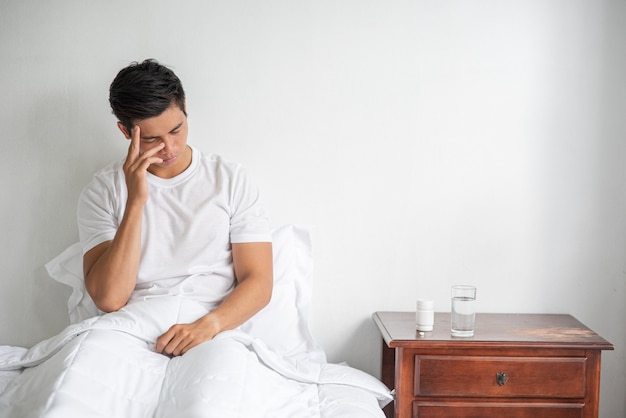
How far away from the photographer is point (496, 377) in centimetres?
199

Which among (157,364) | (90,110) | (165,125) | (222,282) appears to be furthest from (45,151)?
(157,364)

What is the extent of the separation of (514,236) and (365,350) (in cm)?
67

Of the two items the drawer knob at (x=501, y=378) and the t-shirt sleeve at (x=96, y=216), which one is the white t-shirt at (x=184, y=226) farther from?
the drawer knob at (x=501, y=378)

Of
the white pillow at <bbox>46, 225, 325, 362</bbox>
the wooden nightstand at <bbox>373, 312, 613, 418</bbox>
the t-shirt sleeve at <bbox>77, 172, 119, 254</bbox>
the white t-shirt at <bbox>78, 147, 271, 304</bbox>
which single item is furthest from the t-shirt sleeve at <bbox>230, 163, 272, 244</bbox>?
the wooden nightstand at <bbox>373, 312, 613, 418</bbox>

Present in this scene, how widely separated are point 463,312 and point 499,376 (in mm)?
211

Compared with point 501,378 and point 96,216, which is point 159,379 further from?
point 501,378

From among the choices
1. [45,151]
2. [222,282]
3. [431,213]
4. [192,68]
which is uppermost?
[192,68]

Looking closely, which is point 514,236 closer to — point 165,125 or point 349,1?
point 349,1

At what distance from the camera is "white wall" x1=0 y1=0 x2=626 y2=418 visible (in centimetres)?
230

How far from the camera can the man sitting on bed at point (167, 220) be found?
6.42ft

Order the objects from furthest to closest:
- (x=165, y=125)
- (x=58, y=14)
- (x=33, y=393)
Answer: (x=58, y=14) → (x=165, y=125) → (x=33, y=393)

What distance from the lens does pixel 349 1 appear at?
230 cm

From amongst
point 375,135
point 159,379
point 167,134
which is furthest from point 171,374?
point 375,135

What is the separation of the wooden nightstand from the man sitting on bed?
511 millimetres
